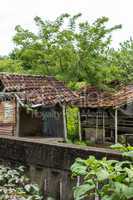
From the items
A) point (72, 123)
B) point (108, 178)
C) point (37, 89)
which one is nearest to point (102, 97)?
point (72, 123)

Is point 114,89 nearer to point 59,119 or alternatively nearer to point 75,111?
point 75,111

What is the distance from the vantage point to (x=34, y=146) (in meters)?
4.18

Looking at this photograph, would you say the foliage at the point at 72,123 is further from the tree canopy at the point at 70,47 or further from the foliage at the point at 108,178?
the foliage at the point at 108,178

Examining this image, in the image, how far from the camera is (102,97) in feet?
67.6

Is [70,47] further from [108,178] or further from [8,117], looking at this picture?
[108,178]

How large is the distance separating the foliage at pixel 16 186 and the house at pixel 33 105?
11973mm

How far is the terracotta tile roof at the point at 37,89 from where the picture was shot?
16.5 metres

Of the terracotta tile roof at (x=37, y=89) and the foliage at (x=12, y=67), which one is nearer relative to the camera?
the terracotta tile roof at (x=37, y=89)

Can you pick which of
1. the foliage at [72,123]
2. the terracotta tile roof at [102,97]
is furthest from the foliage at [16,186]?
the foliage at [72,123]

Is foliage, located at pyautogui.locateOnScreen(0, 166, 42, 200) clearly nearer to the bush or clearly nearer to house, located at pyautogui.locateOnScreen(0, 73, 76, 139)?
the bush

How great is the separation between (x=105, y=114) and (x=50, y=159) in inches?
689

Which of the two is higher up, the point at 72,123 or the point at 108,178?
the point at 108,178

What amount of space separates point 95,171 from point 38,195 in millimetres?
1699

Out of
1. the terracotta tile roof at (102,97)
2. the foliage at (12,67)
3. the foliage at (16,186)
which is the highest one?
the foliage at (12,67)
